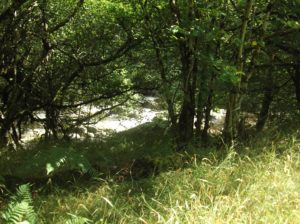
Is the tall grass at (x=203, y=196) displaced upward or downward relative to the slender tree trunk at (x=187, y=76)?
downward

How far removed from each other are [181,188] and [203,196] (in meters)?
0.27

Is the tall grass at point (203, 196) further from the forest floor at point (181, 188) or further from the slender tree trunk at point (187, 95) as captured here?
the slender tree trunk at point (187, 95)

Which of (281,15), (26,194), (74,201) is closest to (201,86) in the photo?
(281,15)

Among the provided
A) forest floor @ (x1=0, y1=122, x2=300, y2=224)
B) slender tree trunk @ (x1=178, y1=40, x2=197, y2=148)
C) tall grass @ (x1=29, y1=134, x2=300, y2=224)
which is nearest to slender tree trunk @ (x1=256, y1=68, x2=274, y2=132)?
slender tree trunk @ (x1=178, y1=40, x2=197, y2=148)

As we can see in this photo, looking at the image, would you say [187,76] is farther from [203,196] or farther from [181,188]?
[203,196]

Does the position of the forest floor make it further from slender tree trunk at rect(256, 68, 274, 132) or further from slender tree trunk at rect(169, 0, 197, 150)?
slender tree trunk at rect(256, 68, 274, 132)

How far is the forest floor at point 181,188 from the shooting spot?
336 cm

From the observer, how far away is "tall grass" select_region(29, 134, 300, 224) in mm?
3311

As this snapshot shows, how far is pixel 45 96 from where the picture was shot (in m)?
8.83

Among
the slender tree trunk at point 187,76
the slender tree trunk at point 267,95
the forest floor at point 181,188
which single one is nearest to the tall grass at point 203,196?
the forest floor at point 181,188

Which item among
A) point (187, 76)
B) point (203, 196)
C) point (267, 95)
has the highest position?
point (187, 76)

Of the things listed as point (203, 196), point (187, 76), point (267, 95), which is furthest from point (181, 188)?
point (267, 95)

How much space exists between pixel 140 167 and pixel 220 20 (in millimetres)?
2471

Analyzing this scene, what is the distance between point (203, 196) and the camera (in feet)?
12.3
